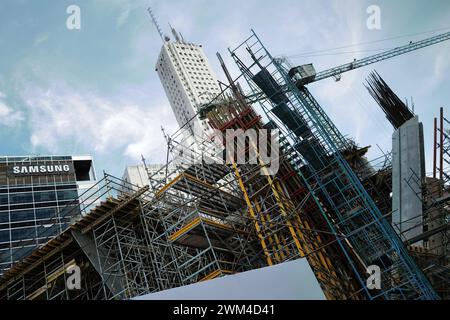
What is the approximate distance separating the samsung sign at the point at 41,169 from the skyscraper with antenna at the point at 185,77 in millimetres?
50442

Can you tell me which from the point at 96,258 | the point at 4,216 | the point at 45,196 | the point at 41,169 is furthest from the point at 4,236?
the point at 96,258

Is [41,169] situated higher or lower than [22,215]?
higher

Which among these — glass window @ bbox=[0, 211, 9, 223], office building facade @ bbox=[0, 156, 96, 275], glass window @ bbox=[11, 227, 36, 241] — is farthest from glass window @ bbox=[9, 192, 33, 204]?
glass window @ bbox=[11, 227, 36, 241]

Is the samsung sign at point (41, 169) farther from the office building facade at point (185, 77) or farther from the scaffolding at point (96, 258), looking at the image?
the office building facade at point (185, 77)

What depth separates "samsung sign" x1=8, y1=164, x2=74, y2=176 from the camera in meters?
56.9

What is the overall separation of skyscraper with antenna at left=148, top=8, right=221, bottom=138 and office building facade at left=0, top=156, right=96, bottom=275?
5118cm

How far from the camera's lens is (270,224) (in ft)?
66.9

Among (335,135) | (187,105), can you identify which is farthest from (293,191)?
(187,105)

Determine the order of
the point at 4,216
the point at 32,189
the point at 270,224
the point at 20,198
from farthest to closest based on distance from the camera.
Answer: the point at 32,189 < the point at 20,198 < the point at 4,216 < the point at 270,224

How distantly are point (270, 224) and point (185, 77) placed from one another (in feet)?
336

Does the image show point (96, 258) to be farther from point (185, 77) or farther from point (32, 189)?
point (185, 77)

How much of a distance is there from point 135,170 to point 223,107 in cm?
5366

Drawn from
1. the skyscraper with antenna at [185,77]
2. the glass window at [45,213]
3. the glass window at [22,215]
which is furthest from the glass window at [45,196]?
the skyscraper with antenna at [185,77]
